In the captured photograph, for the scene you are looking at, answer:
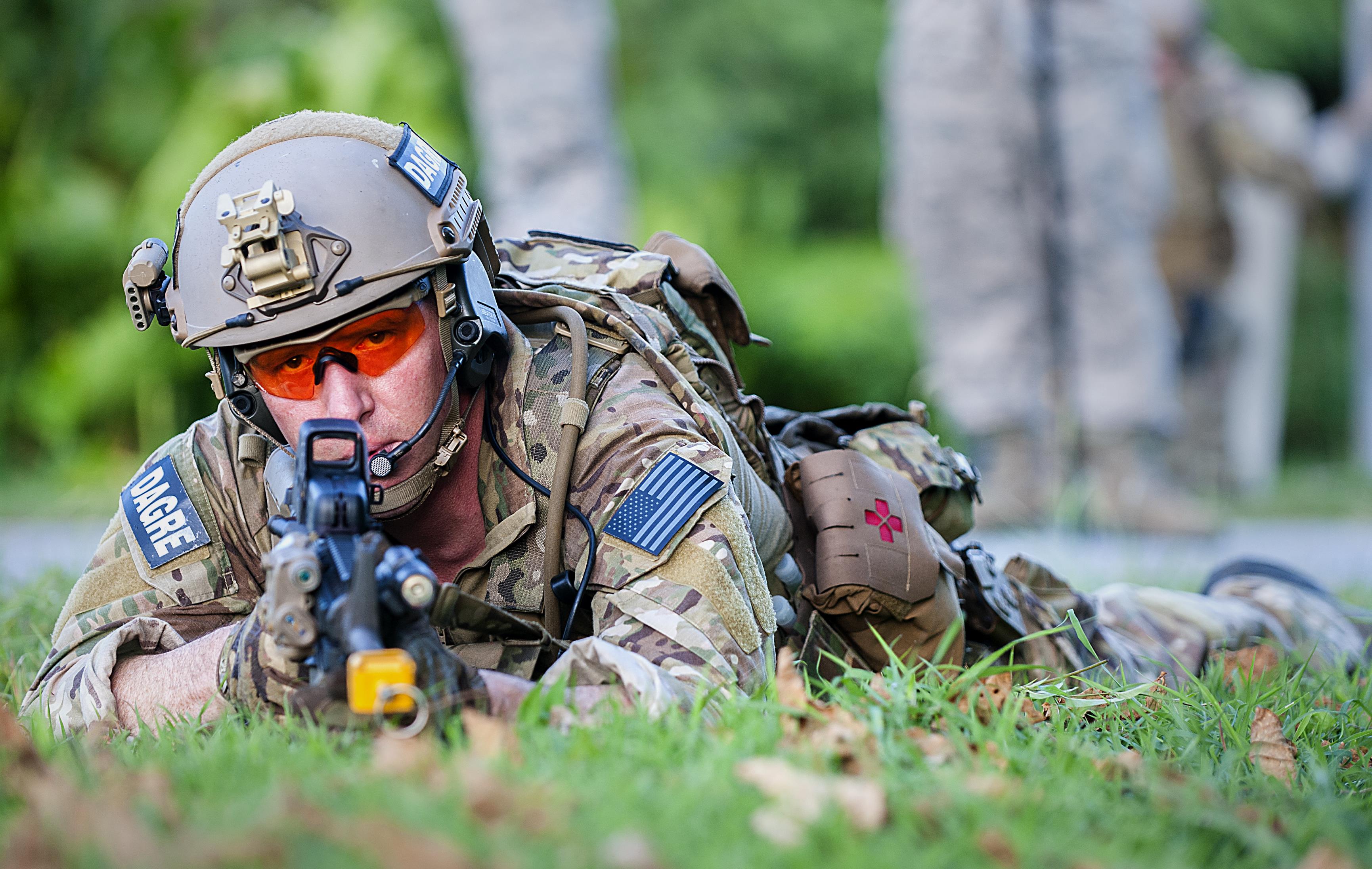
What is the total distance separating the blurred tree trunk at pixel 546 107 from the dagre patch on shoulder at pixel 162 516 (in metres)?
4.61

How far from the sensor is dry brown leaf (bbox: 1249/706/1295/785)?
7.61 ft

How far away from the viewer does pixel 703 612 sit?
7.43 feet

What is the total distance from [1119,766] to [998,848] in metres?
0.48

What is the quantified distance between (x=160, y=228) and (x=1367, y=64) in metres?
10.5

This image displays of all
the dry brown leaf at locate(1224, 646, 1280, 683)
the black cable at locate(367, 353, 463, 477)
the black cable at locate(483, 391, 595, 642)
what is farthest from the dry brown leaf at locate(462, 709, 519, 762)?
the dry brown leaf at locate(1224, 646, 1280, 683)

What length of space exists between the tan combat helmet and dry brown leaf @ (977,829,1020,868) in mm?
1327

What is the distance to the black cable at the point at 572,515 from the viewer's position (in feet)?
7.93

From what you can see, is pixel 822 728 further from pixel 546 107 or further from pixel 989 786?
pixel 546 107

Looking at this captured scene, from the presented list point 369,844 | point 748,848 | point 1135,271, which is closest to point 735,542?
point 748,848

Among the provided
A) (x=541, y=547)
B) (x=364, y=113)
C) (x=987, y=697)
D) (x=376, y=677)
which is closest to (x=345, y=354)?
(x=541, y=547)

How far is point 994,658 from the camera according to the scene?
2.20 meters

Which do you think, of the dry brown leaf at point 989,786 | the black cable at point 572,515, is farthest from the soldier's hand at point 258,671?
the dry brown leaf at point 989,786

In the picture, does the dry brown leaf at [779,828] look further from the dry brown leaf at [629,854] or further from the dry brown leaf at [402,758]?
the dry brown leaf at [402,758]

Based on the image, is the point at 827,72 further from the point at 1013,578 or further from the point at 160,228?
the point at 1013,578
